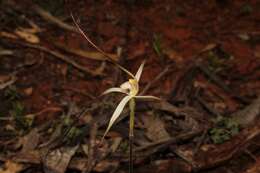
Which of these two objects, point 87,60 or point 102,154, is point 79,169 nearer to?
point 102,154

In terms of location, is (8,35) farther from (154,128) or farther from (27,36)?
(154,128)

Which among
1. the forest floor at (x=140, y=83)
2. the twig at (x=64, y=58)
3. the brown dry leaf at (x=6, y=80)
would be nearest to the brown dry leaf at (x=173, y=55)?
the forest floor at (x=140, y=83)

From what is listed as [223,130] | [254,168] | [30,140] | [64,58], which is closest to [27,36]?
[64,58]

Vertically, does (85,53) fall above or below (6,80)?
above

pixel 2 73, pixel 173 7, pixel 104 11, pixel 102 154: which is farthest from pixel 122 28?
pixel 102 154

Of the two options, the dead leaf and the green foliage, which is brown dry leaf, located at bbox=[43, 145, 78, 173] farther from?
the dead leaf

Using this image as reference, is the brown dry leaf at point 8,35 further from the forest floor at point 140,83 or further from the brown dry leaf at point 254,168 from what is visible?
the brown dry leaf at point 254,168

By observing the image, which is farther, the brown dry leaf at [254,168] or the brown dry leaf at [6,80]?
the brown dry leaf at [6,80]
